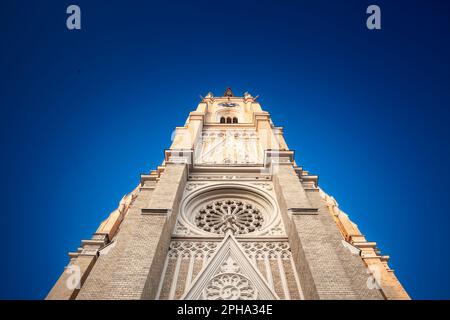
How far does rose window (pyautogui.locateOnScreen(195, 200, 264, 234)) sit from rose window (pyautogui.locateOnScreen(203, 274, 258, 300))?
244 cm

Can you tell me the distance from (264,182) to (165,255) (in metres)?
6.08

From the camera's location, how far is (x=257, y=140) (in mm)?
18766

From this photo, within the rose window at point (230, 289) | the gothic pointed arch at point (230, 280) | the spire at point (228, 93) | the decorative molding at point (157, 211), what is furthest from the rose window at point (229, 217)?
the spire at point (228, 93)

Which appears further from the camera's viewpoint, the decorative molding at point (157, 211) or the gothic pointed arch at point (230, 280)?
the decorative molding at point (157, 211)

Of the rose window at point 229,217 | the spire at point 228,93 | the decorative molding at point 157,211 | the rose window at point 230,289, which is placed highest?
the spire at point 228,93

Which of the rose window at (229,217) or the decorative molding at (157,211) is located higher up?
the rose window at (229,217)

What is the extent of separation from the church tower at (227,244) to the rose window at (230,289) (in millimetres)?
29

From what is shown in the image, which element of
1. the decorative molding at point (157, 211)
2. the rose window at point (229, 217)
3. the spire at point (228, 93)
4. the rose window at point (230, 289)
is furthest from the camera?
the spire at point (228, 93)

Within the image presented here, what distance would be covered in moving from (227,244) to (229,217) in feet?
6.75

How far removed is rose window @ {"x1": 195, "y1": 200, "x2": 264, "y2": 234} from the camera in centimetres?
1196

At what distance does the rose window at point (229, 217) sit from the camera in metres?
12.0

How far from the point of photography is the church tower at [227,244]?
27.5ft

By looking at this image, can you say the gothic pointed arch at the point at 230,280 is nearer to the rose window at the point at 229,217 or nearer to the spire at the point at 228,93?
the rose window at the point at 229,217

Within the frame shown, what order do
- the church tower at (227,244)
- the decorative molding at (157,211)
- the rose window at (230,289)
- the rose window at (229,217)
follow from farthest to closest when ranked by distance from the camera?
the rose window at (229,217)
the decorative molding at (157,211)
the rose window at (230,289)
the church tower at (227,244)
